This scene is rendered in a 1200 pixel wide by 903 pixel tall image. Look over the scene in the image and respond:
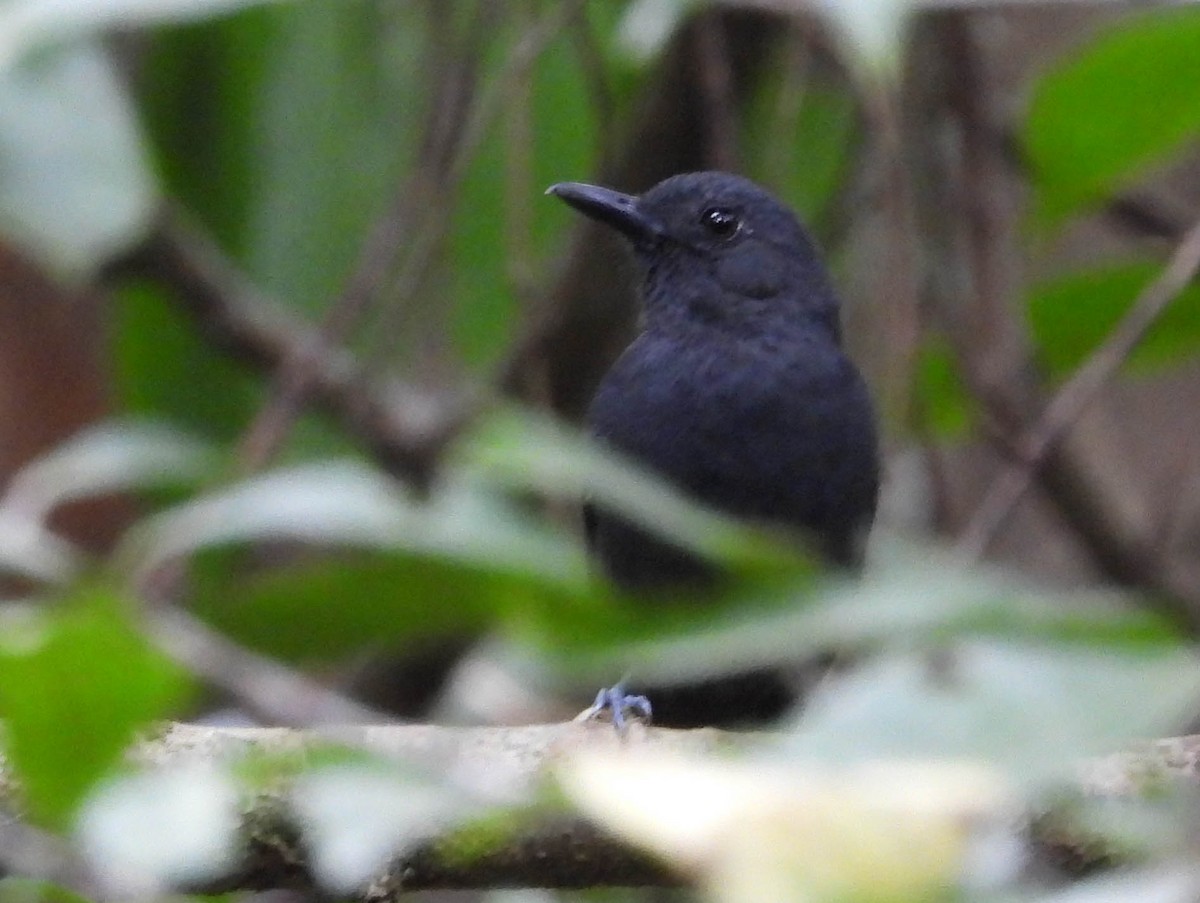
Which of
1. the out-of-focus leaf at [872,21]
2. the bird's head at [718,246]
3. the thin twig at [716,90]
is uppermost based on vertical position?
the thin twig at [716,90]

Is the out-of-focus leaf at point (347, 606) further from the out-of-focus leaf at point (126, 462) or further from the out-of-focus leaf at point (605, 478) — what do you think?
the out-of-focus leaf at point (605, 478)

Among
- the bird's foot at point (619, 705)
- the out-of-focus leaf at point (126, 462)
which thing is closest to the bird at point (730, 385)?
the bird's foot at point (619, 705)

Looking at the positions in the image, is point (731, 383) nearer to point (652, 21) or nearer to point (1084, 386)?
point (652, 21)

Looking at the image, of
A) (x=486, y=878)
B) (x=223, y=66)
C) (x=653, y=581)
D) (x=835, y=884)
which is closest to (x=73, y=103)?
(x=653, y=581)

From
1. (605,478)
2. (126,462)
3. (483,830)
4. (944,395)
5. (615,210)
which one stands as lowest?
(483,830)

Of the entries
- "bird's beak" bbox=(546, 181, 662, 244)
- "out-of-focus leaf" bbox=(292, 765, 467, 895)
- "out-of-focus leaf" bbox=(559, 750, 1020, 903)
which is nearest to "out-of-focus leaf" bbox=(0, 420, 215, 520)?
"bird's beak" bbox=(546, 181, 662, 244)

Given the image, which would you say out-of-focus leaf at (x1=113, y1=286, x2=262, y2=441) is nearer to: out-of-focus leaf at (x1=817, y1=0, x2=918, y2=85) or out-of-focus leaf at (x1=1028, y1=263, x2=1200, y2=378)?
out-of-focus leaf at (x1=1028, y1=263, x2=1200, y2=378)

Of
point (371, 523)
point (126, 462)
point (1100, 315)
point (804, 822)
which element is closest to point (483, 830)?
point (371, 523)
